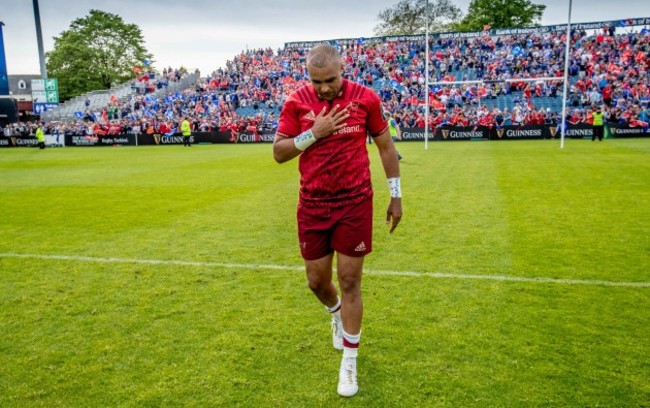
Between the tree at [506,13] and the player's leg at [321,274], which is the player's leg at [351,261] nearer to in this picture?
the player's leg at [321,274]

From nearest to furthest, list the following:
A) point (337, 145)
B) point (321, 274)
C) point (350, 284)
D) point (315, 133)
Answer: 1. point (315, 133)
2. point (337, 145)
3. point (350, 284)
4. point (321, 274)

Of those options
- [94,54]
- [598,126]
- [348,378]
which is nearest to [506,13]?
[598,126]

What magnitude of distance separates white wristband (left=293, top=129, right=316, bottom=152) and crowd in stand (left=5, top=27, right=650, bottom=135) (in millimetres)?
30444

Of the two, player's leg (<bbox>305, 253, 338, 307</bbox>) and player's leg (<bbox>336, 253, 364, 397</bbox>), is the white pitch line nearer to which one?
player's leg (<bbox>305, 253, 338, 307</bbox>)

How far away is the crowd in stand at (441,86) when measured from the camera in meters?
33.7

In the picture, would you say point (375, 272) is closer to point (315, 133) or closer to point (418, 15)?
point (315, 133)

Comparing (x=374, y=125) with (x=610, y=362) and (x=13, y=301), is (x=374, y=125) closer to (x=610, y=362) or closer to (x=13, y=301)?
(x=610, y=362)

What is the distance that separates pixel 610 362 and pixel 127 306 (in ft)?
14.1

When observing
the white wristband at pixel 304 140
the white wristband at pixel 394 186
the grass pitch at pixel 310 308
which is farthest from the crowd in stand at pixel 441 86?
the white wristband at pixel 304 140

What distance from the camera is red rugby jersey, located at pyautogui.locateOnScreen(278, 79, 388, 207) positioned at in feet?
11.9

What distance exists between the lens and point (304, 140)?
11.6 feet

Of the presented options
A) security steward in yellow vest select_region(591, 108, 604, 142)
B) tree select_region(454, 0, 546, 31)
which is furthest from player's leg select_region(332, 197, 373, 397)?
tree select_region(454, 0, 546, 31)

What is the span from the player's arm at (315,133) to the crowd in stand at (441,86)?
99.5 feet

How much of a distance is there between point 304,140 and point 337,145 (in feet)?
0.81
